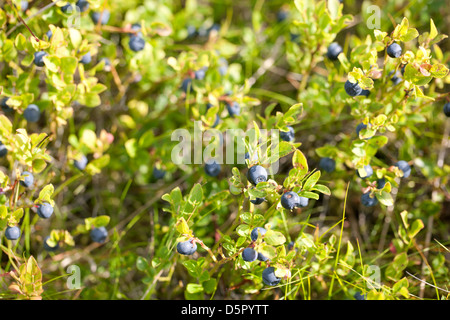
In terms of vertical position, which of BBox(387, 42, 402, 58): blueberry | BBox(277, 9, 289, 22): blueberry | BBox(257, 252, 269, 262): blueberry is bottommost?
BBox(257, 252, 269, 262): blueberry

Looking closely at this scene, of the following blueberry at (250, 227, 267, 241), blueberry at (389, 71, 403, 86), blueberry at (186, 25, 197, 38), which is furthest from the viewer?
blueberry at (186, 25, 197, 38)

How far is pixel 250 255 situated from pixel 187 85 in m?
1.08

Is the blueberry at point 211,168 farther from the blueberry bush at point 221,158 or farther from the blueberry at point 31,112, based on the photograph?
the blueberry at point 31,112

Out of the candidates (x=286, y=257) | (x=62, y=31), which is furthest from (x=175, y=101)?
(x=286, y=257)

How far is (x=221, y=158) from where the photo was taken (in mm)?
2182

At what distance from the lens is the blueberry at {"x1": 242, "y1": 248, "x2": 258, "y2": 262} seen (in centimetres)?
151

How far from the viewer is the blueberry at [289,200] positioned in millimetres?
1507

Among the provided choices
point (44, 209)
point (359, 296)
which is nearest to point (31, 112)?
point (44, 209)

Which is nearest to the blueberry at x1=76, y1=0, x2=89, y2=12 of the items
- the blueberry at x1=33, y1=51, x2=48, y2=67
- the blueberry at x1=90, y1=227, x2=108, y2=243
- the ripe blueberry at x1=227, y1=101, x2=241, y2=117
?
the blueberry at x1=33, y1=51, x2=48, y2=67

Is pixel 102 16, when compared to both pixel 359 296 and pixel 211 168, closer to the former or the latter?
pixel 211 168

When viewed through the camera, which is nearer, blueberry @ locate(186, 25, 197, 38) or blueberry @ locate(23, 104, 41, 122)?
blueberry @ locate(23, 104, 41, 122)

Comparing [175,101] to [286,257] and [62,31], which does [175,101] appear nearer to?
[62,31]

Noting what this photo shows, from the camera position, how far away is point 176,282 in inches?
85.7

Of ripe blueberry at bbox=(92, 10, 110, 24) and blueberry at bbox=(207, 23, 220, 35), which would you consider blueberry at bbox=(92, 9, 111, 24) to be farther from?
blueberry at bbox=(207, 23, 220, 35)
